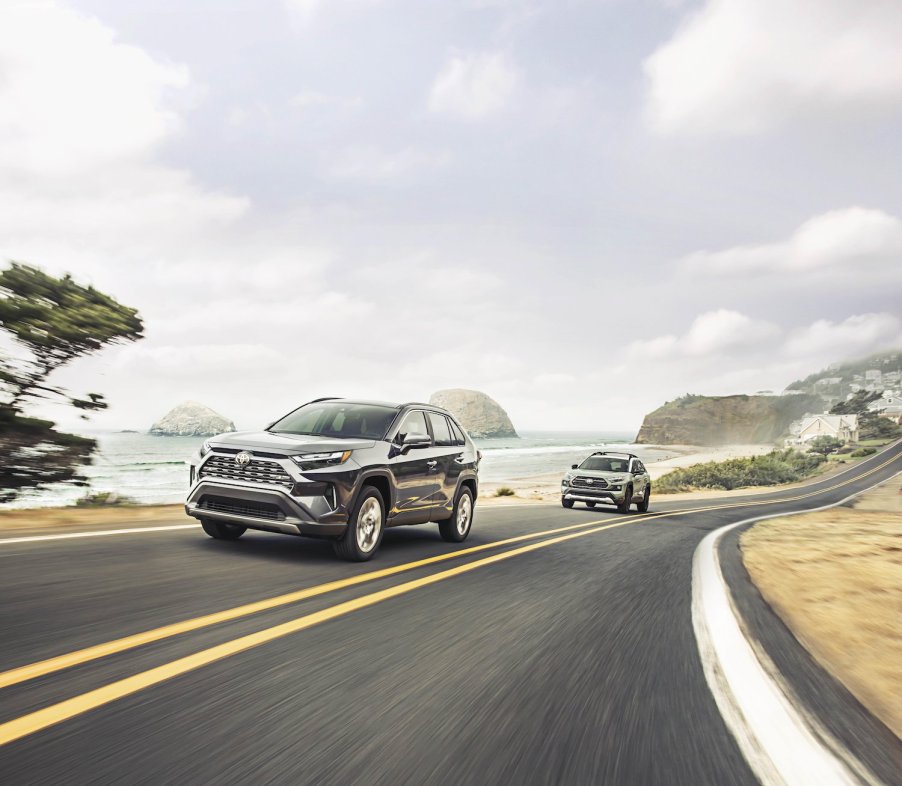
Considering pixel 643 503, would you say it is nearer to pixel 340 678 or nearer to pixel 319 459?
pixel 319 459

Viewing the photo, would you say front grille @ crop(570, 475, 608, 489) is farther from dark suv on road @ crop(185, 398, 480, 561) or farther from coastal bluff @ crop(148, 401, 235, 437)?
coastal bluff @ crop(148, 401, 235, 437)

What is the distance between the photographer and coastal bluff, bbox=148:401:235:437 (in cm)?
7412

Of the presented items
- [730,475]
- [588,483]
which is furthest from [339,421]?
[730,475]

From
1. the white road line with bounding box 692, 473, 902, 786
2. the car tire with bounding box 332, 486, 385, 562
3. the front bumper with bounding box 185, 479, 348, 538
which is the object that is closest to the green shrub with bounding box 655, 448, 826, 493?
the car tire with bounding box 332, 486, 385, 562

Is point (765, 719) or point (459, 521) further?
point (459, 521)

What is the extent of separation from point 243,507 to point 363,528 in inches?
51.0

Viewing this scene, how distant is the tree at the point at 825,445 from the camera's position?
132 m

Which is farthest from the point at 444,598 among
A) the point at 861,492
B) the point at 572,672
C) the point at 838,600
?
the point at 861,492

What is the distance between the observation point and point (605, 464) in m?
23.5

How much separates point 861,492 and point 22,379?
6877 cm

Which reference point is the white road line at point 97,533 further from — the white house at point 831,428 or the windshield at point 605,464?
the white house at point 831,428

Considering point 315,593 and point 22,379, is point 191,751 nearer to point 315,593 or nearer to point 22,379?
point 315,593

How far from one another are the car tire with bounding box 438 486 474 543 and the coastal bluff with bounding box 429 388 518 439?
5154 inches

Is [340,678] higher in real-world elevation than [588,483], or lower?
lower
